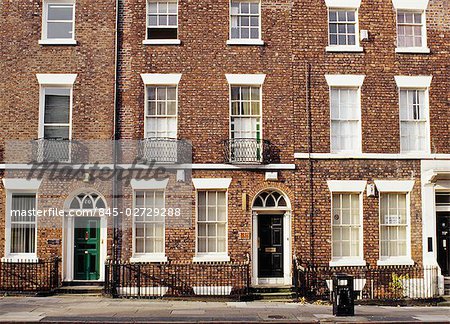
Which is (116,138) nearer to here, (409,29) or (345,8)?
(345,8)

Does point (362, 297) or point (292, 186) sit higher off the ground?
point (292, 186)

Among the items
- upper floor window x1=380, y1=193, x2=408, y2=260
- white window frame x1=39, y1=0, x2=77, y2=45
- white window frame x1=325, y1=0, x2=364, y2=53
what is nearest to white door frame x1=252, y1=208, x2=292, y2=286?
upper floor window x1=380, y1=193, x2=408, y2=260

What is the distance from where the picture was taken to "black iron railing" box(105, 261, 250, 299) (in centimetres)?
1844

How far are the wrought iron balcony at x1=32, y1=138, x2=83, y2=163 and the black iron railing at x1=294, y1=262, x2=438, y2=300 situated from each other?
7.98 metres

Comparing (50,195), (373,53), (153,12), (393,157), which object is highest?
(153,12)

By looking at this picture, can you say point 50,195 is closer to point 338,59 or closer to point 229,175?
point 229,175

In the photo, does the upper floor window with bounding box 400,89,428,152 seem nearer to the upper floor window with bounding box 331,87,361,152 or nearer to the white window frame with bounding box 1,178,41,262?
the upper floor window with bounding box 331,87,361,152

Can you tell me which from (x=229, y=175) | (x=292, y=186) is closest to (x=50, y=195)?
(x=229, y=175)

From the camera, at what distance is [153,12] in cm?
1975

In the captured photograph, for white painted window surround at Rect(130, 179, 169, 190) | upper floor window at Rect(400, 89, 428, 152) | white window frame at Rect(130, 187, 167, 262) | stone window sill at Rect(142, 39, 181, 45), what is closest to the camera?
white window frame at Rect(130, 187, 167, 262)

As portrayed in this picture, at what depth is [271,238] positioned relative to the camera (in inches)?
764

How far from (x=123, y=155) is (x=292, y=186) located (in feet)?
18.3

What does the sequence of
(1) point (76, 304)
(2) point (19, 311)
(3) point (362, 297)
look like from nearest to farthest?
(2) point (19, 311), (1) point (76, 304), (3) point (362, 297)

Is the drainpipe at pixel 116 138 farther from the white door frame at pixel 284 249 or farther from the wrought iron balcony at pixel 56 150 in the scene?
the white door frame at pixel 284 249
